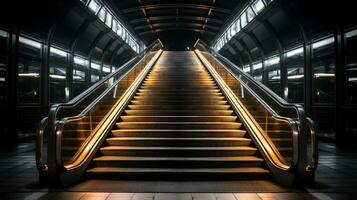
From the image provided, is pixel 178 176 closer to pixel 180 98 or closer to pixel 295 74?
pixel 180 98

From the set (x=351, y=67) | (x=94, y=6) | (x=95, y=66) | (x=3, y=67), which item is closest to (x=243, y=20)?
(x=94, y=6)

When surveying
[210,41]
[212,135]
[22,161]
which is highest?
[210,41]

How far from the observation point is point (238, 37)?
60.6 ft

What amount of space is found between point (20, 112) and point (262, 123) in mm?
8104

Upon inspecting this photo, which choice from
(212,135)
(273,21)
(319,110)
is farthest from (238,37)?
(212,135)

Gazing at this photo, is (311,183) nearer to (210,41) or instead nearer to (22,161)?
(22,161)

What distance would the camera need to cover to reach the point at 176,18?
66.6ft

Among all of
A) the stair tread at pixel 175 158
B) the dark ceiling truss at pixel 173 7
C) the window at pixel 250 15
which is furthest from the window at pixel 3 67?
the window at pixel 250 15

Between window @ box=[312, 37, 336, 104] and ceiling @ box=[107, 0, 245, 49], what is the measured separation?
22.0ft

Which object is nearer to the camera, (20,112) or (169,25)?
(20,112)

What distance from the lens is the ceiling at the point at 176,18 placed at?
56.3 feet

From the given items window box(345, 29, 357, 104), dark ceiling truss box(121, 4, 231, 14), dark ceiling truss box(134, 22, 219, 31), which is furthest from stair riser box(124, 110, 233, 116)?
dark ceiling truss box(134, 22, 219, 31)

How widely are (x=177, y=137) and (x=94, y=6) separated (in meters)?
9.77

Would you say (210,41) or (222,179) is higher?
(210,41)
